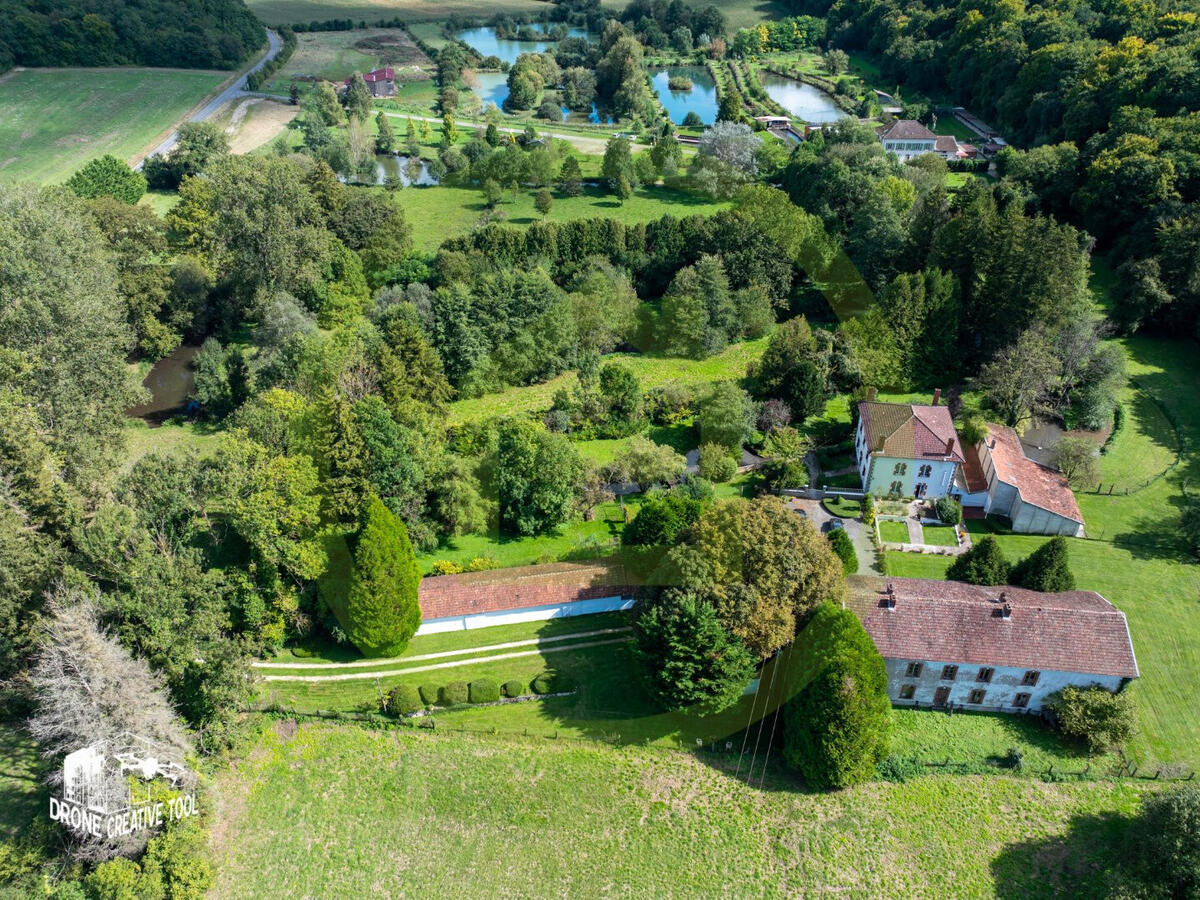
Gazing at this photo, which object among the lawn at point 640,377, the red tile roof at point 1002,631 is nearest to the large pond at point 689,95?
the lawn at point 640,377

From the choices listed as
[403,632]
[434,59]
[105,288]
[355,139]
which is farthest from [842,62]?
A: [403,632]

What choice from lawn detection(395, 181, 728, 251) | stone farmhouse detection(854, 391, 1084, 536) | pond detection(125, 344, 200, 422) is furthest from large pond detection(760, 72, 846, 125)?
pond detection(125, 344, 200, 422)

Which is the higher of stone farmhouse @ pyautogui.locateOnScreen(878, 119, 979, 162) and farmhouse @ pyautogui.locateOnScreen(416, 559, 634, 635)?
stone farmhouse @ pyautogui.locateOnScreen(878, 119, 979, 162)

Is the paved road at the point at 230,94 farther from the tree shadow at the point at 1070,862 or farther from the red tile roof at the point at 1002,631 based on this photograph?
the tree shadow at the point at 1070,862

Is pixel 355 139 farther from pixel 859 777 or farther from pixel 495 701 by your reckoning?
pixel 859 777


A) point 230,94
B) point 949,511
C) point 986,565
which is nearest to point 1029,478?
point 949,511

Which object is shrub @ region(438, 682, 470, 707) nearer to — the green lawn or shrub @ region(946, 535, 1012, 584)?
shrub @ region(946, 535, 1012, 584)
